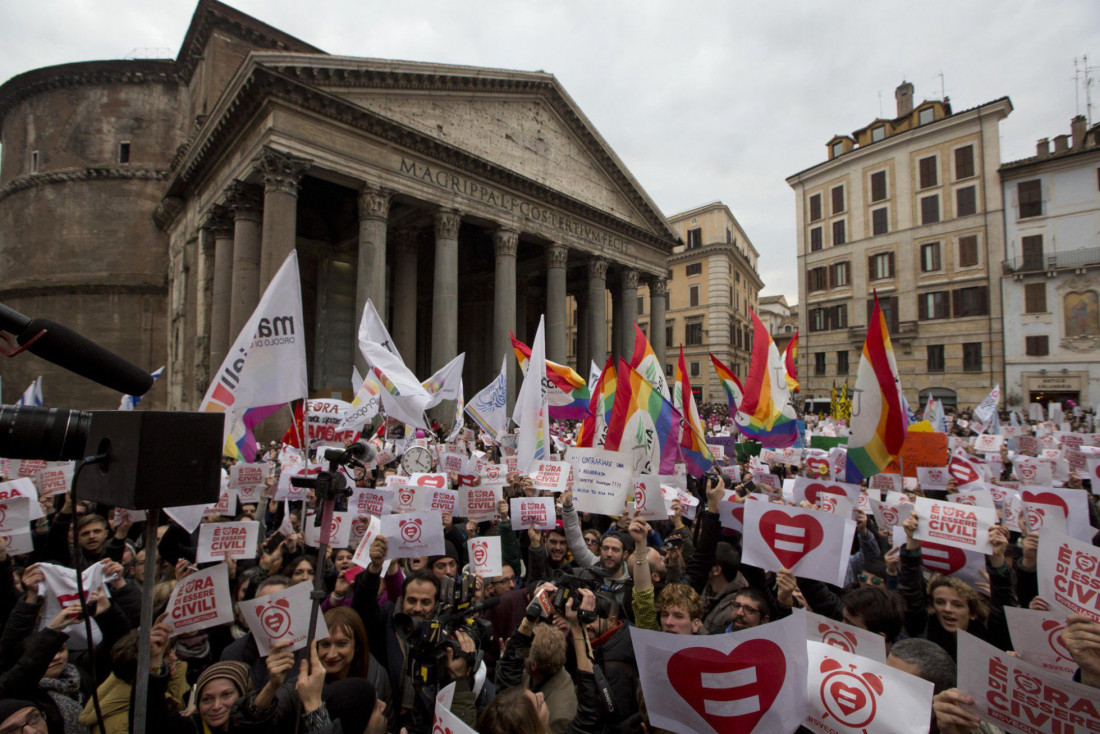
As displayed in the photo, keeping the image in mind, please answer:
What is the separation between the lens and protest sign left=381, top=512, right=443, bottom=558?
509 centimetres

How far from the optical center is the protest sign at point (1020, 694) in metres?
2.28

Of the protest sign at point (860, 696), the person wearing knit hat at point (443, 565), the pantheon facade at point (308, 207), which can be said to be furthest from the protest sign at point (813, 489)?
the pantheon facade at point (308, 207)

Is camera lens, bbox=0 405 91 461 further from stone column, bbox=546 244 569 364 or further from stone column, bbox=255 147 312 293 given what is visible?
stone column, bbox=546 244 569 364

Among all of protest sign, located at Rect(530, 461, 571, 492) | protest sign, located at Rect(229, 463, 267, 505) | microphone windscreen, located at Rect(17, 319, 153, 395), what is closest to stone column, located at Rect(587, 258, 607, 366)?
protest sign, located at Rect(530, 461, 571, 492)

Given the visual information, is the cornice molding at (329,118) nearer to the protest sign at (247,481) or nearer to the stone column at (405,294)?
the stone column at (405,294)

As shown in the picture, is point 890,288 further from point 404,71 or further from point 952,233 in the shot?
point 404,71

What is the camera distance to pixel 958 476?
8.80 m

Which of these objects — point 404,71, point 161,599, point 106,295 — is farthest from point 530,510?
point 106,295

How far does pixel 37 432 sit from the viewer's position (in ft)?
6.19

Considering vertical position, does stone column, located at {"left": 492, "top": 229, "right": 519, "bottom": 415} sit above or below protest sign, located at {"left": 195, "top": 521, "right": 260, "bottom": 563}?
above

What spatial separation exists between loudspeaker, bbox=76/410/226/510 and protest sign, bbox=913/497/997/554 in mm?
5019

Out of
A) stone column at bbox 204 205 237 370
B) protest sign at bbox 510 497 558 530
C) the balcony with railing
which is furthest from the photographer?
the balcony with railing

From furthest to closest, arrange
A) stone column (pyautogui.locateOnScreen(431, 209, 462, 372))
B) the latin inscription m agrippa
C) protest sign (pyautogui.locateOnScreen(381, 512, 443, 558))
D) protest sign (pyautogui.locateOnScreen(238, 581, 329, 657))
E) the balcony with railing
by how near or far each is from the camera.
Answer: the balcony with railing < stone column (pyautogui.locateOnScreen(431, 209, 462, 372)) < the latin inscription m agrippa < protest sign (pyautogui.locateOnScreen(381, 512, 443, 558)) < protest sign (pyautogui.locateOnScreen(238, 581, 329, 657))

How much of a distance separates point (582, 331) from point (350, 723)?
31.9 m
